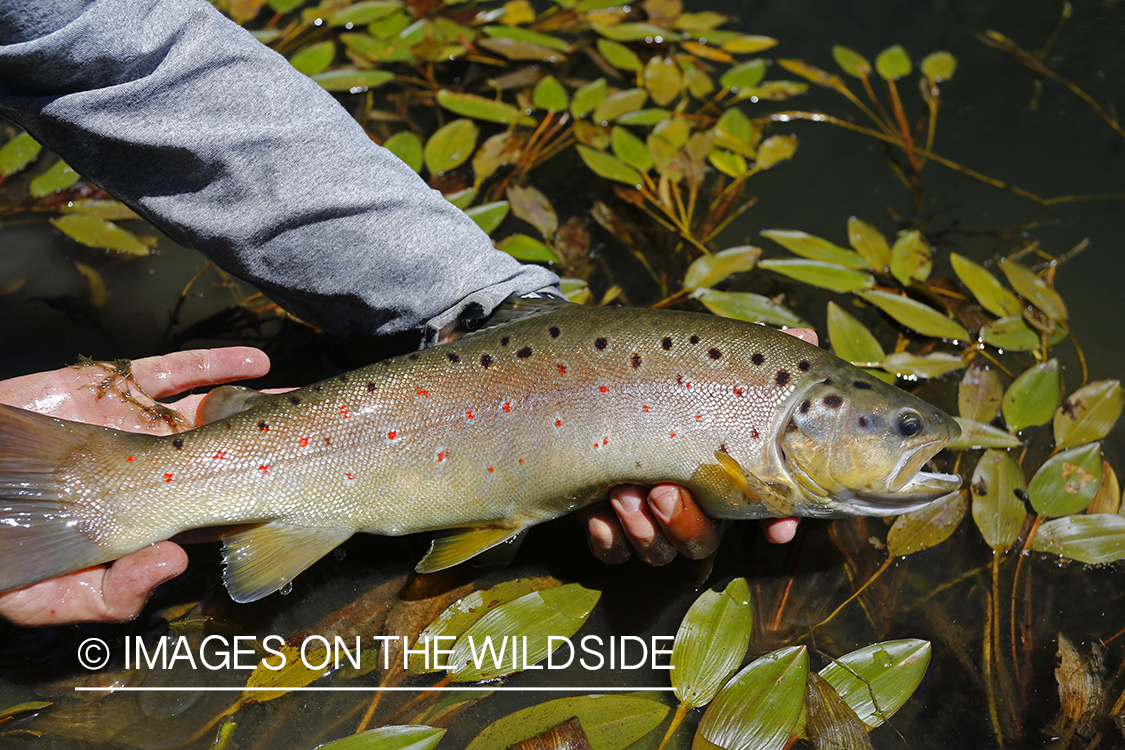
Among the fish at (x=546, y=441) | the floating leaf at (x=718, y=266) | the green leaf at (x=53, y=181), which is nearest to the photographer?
the fish at (x=546, y=441)

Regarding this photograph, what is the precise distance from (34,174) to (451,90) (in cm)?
225

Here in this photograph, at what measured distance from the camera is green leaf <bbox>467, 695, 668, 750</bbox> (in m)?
2.44

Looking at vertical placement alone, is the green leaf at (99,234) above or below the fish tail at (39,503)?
above

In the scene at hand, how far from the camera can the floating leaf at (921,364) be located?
3.27m

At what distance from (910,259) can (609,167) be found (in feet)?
5.16

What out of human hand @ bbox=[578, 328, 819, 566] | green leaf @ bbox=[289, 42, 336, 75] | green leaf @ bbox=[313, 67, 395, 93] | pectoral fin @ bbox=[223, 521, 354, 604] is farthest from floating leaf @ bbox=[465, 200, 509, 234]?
pectoral fin @ bbox=[223, 521, 354, 604]

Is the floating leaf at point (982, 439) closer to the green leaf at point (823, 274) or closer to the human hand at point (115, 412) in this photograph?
the green leaf at point (823, 274)

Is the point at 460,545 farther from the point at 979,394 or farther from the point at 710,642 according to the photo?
the point at 979,394

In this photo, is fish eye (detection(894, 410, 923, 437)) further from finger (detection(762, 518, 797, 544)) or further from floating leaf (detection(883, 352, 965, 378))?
floating leaf (detection(883, 352, 965, 378))

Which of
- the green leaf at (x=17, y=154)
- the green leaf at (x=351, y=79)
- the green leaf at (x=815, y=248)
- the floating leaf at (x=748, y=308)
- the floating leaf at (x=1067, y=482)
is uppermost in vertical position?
the green leaf at (x=351, y=79)

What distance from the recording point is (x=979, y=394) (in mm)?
3176

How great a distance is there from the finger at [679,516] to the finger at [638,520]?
0.04 m

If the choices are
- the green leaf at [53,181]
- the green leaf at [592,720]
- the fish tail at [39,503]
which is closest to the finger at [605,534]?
the green leaf at [592,720]

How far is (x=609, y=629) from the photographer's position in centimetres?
273
